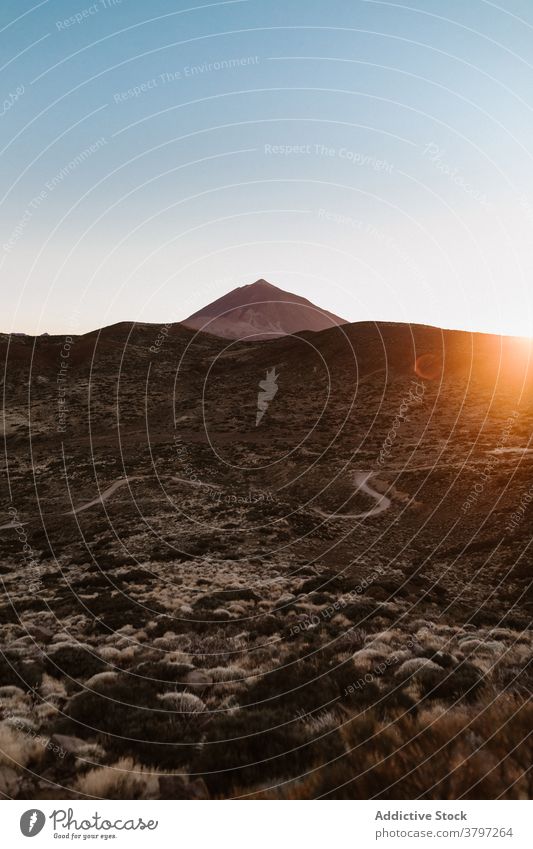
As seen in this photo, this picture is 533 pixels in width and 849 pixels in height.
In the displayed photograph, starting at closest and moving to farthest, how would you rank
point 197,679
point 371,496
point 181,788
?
point 181,788
point 197,679
point 371,496

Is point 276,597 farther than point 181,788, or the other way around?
point 276,597

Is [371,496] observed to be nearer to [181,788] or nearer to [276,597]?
[276,597]

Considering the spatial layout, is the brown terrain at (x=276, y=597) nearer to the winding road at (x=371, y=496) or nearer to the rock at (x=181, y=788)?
the rock at (x=181, y=788)

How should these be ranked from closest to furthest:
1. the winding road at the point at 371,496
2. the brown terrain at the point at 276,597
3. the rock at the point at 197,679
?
the brown terrain at the point at 276,597 < the rock at the point at 197,679 < the winding road at the point at 371,496

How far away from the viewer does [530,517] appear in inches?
1064

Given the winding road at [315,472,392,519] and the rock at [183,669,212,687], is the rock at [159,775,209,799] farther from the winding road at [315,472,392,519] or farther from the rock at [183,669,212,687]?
the winding road at [315,472,392,519]

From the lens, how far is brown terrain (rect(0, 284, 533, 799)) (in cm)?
719

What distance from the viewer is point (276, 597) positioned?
18719mm

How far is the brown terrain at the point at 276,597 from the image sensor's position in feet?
23.6

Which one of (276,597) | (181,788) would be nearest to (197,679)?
(181,788)

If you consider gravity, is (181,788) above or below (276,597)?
above

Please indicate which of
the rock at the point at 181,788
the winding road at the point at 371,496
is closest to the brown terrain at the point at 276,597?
the rock at the point at 181,788

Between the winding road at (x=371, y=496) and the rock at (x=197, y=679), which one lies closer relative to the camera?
the rock at (x=197, y=679)
